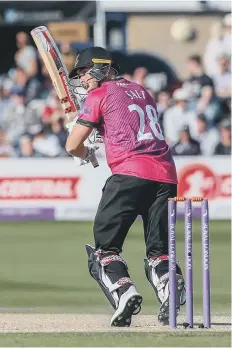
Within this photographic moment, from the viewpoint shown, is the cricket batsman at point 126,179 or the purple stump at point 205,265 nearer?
the purple stump at point 205,265

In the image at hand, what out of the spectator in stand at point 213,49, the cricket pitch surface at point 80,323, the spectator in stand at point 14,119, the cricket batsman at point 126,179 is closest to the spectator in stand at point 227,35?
the spectator in stand at point 213,49

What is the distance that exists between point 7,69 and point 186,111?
13.2ft

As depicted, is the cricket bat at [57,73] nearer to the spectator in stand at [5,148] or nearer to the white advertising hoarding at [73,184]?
the white advertising hoarding at [73,184]

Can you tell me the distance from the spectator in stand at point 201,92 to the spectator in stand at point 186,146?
144 cm

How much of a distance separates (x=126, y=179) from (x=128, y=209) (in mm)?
195

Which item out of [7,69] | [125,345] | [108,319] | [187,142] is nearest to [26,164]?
[187,142]

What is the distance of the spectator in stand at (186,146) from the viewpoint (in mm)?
17578

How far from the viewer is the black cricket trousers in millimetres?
7523

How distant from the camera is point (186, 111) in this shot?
18984mm

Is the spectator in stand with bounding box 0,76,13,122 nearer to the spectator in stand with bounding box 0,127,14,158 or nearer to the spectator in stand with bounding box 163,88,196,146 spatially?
the spectator in stand with bounding box 0,127,14,158

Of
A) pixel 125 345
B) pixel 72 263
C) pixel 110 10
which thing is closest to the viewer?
pixel 125 345

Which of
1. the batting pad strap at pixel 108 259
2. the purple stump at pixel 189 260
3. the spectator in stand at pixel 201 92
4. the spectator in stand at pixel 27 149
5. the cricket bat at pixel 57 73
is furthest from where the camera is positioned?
the spectator in stand at pixel 201 92

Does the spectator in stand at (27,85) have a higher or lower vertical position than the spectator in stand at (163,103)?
lower

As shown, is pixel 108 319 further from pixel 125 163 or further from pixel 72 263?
pixel 72 263
